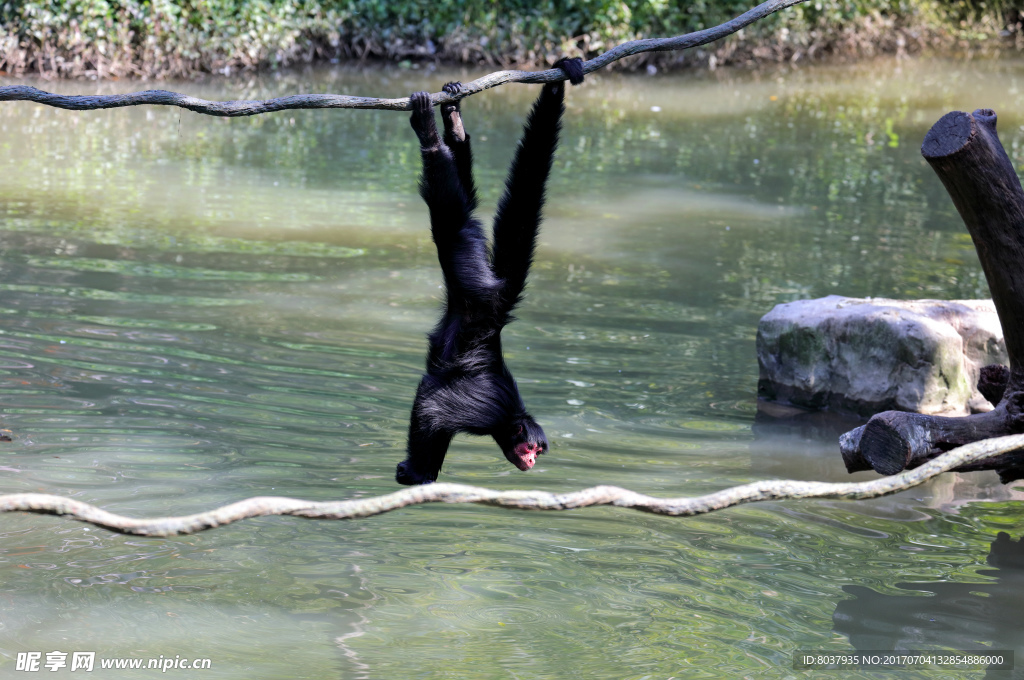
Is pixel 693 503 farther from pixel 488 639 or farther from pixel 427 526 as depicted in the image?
pixel 427 526

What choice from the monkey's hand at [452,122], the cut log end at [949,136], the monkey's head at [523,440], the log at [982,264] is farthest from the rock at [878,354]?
the monkey's hand at [452,122]

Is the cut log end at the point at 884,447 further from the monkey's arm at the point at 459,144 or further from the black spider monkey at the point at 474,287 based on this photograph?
the monkey's arm at the point at 459,144

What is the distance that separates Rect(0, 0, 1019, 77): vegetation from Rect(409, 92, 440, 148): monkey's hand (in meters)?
14.4

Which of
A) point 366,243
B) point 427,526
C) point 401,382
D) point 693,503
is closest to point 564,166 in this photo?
point 366,243

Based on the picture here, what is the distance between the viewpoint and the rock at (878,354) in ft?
21.4

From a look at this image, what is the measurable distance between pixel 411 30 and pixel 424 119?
17.1 m

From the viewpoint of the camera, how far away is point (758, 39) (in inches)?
843

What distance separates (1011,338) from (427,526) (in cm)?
279

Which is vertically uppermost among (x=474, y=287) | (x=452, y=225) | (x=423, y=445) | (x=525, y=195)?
(x=525, y=195)

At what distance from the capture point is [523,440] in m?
4.37

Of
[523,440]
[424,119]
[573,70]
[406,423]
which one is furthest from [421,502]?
[406,423]

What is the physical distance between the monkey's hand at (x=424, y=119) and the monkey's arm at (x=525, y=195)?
0.34 meters

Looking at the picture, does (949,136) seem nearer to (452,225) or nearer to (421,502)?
(452,225)

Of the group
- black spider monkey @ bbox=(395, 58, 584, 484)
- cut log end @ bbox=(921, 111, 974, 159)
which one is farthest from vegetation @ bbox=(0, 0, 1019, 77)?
cut log end @ bbox=(921, 111, 974, 159)
